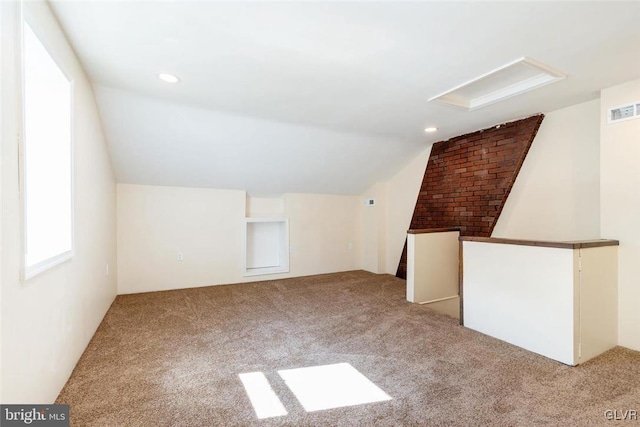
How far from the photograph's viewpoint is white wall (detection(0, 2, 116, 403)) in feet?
3.83

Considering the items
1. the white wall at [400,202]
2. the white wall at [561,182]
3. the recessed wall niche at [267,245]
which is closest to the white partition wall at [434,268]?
the white wall at [561,182]

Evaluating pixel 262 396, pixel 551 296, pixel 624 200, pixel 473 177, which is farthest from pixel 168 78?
pixel 624 200

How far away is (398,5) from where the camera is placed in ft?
4.92

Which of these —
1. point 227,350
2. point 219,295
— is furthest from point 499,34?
point 219,295

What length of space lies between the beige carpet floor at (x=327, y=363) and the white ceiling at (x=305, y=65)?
6.61 ft

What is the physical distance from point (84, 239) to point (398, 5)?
2712mm

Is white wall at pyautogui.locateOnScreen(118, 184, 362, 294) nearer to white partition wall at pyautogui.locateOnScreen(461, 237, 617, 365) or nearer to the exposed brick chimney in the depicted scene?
the exposed brick chimney

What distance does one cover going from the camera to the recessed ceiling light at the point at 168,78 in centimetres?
→ 228

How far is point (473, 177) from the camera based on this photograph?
12.9ft

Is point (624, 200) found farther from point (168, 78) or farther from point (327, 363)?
point (168, 78)

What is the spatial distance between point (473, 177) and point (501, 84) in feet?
4.92

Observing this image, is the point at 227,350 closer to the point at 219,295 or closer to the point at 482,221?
the point at 219,295

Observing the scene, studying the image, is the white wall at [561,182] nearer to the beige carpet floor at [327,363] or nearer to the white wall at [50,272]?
the beige carpet floor at [327,363]

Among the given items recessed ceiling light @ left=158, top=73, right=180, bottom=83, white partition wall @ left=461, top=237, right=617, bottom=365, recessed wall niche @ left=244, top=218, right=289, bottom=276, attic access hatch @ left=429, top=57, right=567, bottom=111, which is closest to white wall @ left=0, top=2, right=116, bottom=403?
recessed ceiling light @ left=158, top=73, right=180, bottom=83
